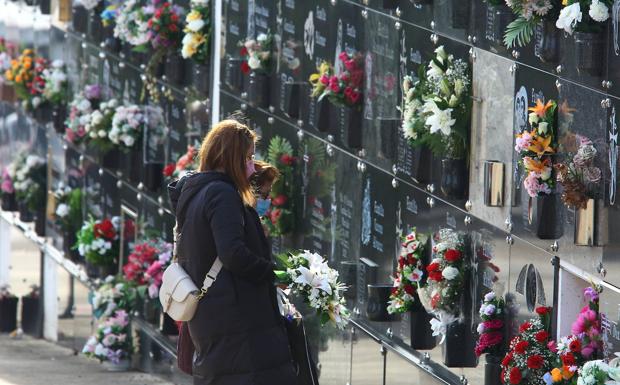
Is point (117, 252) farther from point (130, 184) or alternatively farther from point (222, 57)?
point (222, 57)

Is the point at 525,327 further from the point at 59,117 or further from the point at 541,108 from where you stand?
the point at 59,117

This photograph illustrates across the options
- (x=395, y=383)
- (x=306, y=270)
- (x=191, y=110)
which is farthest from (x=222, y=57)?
(x=306, y=270)

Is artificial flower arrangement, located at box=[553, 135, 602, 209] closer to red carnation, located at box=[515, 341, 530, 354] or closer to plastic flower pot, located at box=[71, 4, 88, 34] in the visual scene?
red carnation, located at box=[515, 341, 530, 354]

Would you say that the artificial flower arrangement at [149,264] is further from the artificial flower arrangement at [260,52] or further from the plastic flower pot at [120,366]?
the artificial flower arrangement at [260,52]

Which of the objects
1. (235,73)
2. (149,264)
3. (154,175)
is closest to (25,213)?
(154,175)

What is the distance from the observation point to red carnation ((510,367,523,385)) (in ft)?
20.2

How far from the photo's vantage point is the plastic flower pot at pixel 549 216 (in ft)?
20.4

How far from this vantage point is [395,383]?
324 inches

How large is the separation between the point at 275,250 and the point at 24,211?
6640mm

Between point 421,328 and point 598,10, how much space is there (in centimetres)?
249

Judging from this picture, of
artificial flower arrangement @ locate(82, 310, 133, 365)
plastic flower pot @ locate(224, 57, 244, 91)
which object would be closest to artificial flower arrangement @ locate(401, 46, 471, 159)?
plastic flower pot @ locate(224, 57, 244, 91)

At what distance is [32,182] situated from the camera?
15406 millimetres

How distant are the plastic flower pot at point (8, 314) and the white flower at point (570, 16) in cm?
1104

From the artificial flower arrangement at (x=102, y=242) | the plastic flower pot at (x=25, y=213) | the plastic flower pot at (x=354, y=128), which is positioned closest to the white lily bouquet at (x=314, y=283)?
the plastic flower pot at (x=354, y=128)
